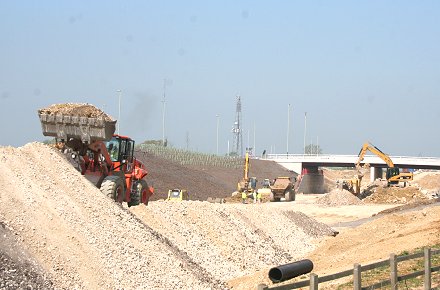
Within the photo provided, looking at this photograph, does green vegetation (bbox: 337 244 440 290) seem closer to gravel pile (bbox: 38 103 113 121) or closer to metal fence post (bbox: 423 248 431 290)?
metal fence post (bbox: 423 248 431 290)

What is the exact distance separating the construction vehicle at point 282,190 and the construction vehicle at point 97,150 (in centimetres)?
4204

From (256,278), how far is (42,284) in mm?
8006

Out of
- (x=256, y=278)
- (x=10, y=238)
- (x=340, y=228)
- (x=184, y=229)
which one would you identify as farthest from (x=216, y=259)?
(x=340, y=228)

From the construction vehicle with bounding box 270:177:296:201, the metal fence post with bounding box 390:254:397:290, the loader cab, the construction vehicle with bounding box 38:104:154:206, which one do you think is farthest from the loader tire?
the construction vehicle with bounding box 270:177:296:201

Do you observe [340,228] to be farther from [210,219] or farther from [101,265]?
[101,265]

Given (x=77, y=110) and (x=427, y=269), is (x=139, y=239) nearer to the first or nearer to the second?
(x=77, y=110)

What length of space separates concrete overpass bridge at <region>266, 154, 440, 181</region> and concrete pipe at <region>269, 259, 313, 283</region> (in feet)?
278

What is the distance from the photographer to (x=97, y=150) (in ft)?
97.1

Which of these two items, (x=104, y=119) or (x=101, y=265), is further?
(x=104, y=119)

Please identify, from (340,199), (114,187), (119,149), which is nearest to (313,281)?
(114,187)

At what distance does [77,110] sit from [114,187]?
3.04 metres

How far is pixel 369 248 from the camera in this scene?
27.3 m

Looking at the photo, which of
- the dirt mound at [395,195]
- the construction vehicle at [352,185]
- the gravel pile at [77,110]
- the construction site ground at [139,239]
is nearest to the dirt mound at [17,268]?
the construction site ground at [139,239]

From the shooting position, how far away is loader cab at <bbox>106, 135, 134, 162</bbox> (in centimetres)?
3197
